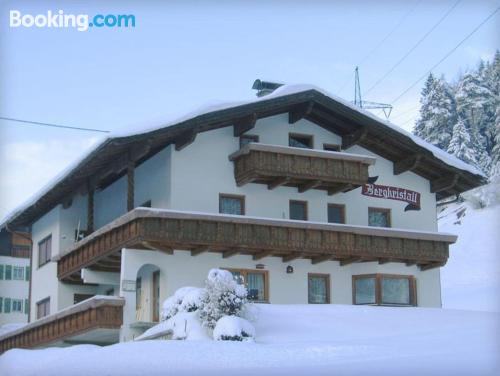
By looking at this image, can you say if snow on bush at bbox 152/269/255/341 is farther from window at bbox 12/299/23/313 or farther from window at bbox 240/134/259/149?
window at bbox 12/299/23/313

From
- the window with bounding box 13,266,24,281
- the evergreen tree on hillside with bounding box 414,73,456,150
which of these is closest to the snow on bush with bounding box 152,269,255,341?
the window with bounding box 13,266,24,281

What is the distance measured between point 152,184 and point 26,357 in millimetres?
13133

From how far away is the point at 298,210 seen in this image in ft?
124

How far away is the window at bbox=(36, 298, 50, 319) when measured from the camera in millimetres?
41884

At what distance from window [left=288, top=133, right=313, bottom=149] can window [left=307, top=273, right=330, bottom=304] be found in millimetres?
5283

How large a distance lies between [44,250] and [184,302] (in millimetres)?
16024

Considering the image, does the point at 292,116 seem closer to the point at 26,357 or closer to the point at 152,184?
the point at 152,184

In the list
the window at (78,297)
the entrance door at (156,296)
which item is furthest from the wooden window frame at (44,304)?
the entrance door at (156,296)

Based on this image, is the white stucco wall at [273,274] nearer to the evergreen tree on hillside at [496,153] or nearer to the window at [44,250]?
the window at [44,250]

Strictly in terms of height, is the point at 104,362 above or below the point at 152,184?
below

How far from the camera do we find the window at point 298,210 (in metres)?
37.8

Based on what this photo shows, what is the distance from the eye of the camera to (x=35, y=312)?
143ft

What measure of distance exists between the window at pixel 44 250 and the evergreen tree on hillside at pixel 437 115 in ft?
213

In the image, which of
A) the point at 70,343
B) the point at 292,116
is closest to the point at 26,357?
the point at 70,343
